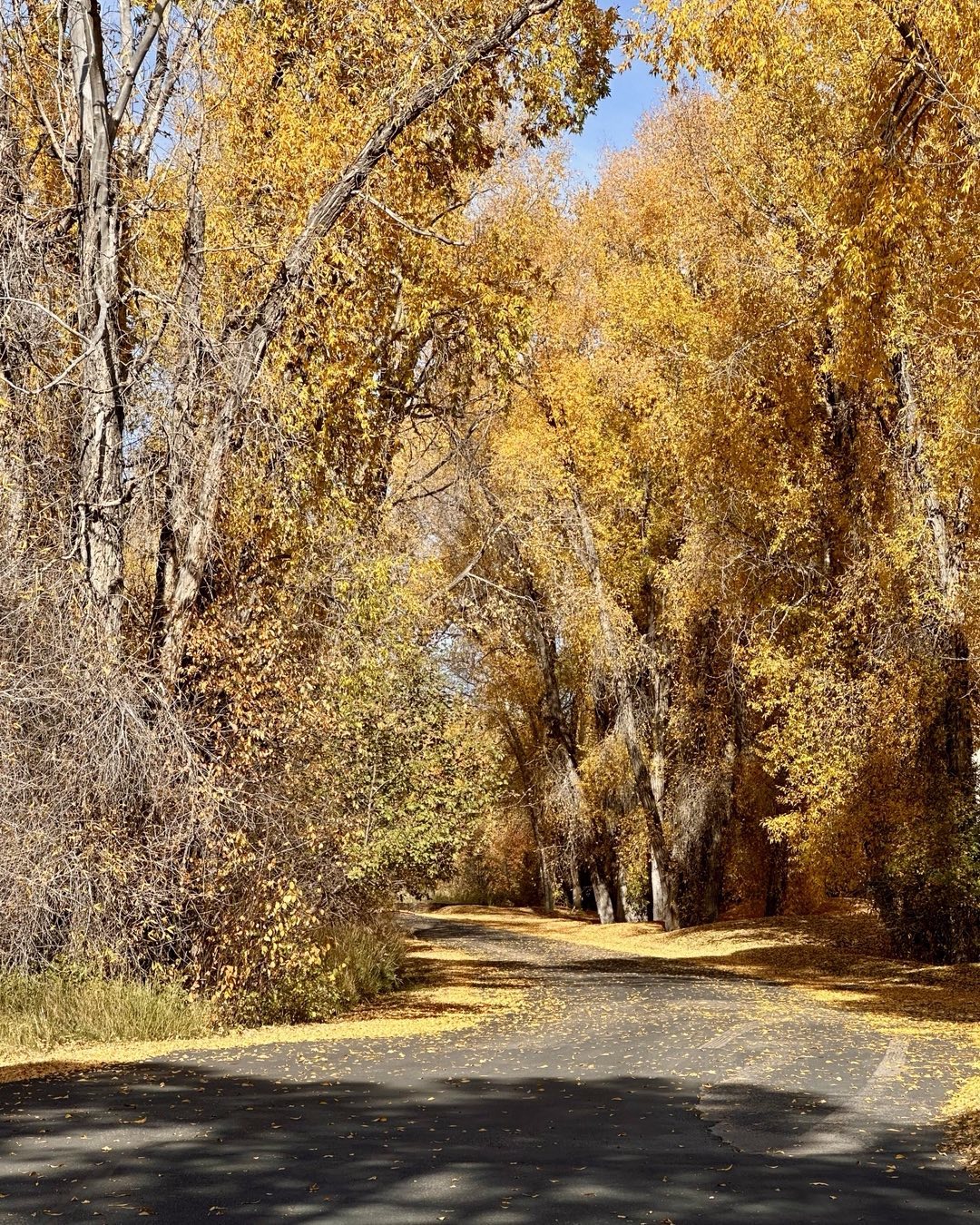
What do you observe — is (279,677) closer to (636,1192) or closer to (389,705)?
(389,705)

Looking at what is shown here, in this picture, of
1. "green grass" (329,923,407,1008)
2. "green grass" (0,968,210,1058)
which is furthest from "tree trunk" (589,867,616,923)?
"green grass" (0,968,210,1058)

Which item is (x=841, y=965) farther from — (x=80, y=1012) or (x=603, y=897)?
(x=603, y=897)

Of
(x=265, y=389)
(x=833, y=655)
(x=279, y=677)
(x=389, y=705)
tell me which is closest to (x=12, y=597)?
(x=279, y=677)

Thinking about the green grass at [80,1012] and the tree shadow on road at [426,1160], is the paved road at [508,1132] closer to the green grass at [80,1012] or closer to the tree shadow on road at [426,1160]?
the tree shadow on road at [426,1160]

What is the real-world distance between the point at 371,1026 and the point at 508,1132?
5.48m

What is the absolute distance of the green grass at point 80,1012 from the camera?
10.8 metres

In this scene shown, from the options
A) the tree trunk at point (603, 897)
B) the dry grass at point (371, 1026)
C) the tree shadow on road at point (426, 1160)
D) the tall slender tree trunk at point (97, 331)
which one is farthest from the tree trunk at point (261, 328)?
the tree trunk at point (603, 897)

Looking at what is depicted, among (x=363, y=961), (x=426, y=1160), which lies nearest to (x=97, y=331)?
(x=363, y=961)

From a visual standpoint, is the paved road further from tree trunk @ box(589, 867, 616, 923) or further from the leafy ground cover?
tree trunk @ box(589, 867, 616, 923)

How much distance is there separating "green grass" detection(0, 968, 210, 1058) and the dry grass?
0.10 meters

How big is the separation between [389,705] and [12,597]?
596 centimetres

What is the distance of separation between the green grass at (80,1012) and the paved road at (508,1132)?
1.00 metres

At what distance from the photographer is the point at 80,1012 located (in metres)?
10.9

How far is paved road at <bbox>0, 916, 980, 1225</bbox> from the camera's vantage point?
564 cm
